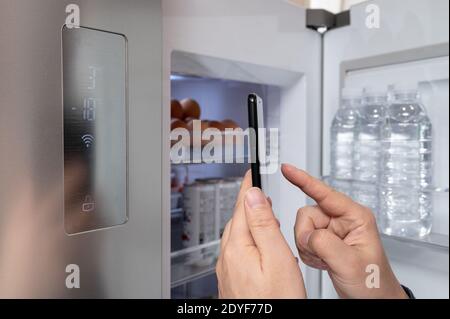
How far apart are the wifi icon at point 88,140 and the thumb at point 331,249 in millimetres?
312

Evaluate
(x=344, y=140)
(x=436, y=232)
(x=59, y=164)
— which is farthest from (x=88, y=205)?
(x=436, y=232)

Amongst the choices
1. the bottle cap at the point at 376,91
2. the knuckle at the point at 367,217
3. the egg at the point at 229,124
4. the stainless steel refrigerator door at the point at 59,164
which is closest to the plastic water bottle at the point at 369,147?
the bottle cap at the point at 376,91

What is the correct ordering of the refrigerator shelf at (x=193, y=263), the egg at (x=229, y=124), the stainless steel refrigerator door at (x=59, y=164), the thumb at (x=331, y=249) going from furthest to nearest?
the refrigerator shelf at (x=193, y=263) < the egg at (x=229, y=124) < the thumb at (x=331, y=249) < the stainless steel refrigerator door at (x=59, y=164)

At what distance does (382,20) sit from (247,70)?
0.27 meters

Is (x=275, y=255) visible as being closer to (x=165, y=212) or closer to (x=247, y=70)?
(x=165, y=212)

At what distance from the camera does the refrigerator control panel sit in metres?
0.39

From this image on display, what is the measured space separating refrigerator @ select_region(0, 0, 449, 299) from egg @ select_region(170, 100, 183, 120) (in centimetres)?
1

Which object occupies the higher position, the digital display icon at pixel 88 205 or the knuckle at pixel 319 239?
the digital display icon at pixel 88 205

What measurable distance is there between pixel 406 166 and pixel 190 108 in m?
0.45

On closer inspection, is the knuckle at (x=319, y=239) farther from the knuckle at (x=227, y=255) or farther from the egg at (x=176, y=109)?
the egg at (x=176, y=109)

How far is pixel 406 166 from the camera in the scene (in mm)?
679

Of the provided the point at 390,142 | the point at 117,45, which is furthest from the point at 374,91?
the point at 117,45

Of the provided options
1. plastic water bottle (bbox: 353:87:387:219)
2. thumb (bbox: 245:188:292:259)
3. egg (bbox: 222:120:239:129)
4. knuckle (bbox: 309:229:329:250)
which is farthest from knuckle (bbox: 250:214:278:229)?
plastic water bottle (bbox: 353:87:387:219)

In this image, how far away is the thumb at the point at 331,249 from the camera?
19.1 inches
